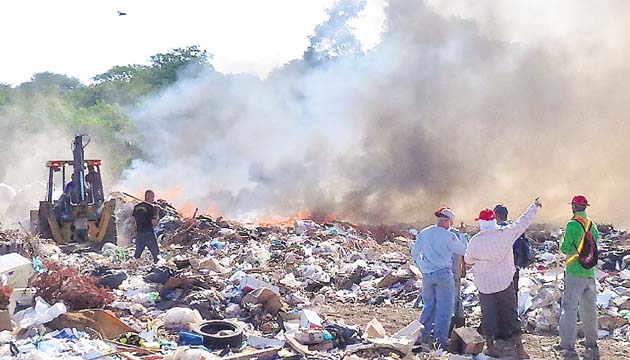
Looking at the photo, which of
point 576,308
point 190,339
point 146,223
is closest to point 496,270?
point 576,308

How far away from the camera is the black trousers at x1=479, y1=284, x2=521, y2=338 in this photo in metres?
6.37

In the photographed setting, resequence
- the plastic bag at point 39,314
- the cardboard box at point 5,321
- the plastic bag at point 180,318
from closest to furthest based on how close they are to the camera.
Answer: the cardboard box at point 5,321 < the plastic bag at point 39,314 < the plastic bag at point 180,318

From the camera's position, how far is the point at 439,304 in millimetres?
6559

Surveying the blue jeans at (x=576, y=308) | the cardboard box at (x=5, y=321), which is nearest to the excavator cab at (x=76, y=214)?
the cardboard box at (x=5, y=321)

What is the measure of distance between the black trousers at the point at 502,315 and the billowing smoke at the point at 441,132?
40.5 feet

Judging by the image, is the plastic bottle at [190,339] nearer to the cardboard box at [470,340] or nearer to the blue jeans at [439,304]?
the blue jeans at [439,304]

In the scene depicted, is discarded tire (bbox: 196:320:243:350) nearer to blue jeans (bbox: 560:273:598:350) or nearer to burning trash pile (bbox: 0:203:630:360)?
burning trash pile (bbox: 0:203:630:360)

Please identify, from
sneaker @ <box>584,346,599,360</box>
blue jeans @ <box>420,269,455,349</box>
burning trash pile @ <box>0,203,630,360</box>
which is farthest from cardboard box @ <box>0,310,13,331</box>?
sneaker @ <box>584,346,599,360</box>

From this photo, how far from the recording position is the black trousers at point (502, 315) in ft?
20.9

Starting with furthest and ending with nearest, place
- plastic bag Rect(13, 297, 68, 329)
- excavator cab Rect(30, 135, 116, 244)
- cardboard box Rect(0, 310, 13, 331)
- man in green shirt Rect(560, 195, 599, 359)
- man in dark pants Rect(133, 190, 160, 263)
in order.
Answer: excavator cab Rect(30, 135, 116, 244), man in dark pants Rect(133, 190, 160, 263), man in green shirt Rect(560, 195, 599, 359), plastic bag Rect(13, 297, 68, 329), cardboard box Rect(0, 310, 13, 331)

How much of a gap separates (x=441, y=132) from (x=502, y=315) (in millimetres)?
13293

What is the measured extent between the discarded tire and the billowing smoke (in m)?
12.9

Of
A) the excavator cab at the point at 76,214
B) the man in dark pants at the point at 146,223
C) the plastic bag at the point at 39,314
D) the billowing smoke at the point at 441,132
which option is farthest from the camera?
the billowing smoke at the point at 441,132

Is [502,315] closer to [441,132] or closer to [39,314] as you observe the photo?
[39,314]
